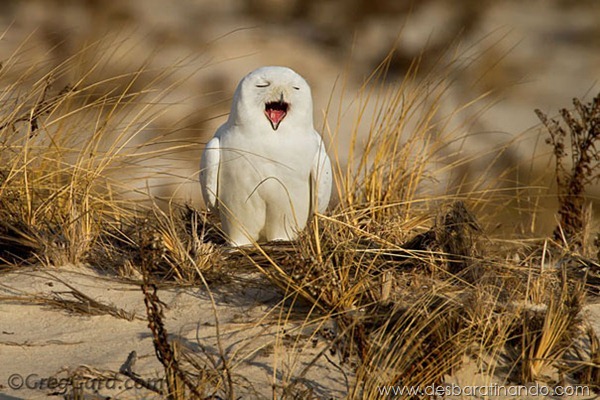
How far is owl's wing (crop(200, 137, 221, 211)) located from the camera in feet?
11.0

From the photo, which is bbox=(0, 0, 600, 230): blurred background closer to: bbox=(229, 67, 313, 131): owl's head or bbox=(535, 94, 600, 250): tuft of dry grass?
bbox=(535, 94, 600, 250): tuft of dry grass

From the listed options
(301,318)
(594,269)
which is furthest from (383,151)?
(301,318)

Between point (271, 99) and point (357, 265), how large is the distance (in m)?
0.65

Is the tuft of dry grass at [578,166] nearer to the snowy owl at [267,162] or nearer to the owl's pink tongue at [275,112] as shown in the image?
the snowy owl at [267,162]

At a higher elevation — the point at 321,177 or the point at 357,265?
the point at 321,177

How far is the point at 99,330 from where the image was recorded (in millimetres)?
2715

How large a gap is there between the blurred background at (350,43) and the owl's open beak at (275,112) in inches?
149

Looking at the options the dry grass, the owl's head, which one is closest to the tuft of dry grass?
the dry grass

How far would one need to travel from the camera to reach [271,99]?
3246 millimetres

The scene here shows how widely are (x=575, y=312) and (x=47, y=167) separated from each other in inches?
73.9

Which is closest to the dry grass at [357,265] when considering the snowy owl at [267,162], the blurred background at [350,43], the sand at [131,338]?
the sand at [131,338]

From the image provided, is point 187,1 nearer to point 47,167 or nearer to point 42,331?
point 47,167

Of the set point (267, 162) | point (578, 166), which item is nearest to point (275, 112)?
point (267, 162)

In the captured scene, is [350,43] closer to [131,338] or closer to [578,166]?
[578,166]
